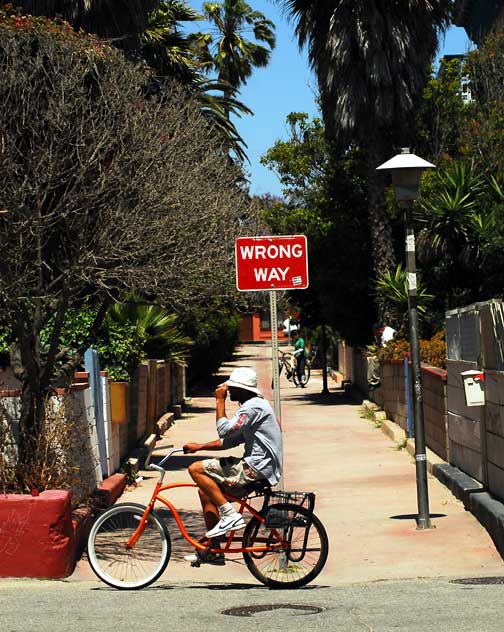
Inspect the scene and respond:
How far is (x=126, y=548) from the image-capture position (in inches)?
334

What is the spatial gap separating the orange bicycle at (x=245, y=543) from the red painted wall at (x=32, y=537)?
72 centimetres

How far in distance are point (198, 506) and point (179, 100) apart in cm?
771

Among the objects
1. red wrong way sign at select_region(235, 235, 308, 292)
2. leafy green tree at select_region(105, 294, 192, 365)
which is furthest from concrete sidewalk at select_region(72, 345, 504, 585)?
red wrong way sign at select_region(235, 235, 308, 292)

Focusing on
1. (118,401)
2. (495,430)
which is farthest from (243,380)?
(118,401)

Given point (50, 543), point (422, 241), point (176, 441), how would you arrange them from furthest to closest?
point (422, 241) < point (176, 441) < point (50, 543)

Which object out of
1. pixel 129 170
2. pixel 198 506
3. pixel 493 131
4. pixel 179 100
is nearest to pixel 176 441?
pixel 179 100

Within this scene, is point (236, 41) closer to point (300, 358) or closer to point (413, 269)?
point (300, 358)

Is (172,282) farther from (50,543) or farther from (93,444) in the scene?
(50,543)

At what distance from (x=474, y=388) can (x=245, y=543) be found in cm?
373

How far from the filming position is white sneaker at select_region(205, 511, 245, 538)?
8.48 metres

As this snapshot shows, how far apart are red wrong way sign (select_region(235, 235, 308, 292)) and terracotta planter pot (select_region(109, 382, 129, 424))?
239 inches

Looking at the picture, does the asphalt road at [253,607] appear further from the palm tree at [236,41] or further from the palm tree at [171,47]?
the palm tree at [236,41]

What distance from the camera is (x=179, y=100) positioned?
61.6ft

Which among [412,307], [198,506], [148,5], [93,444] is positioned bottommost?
[198,506]
